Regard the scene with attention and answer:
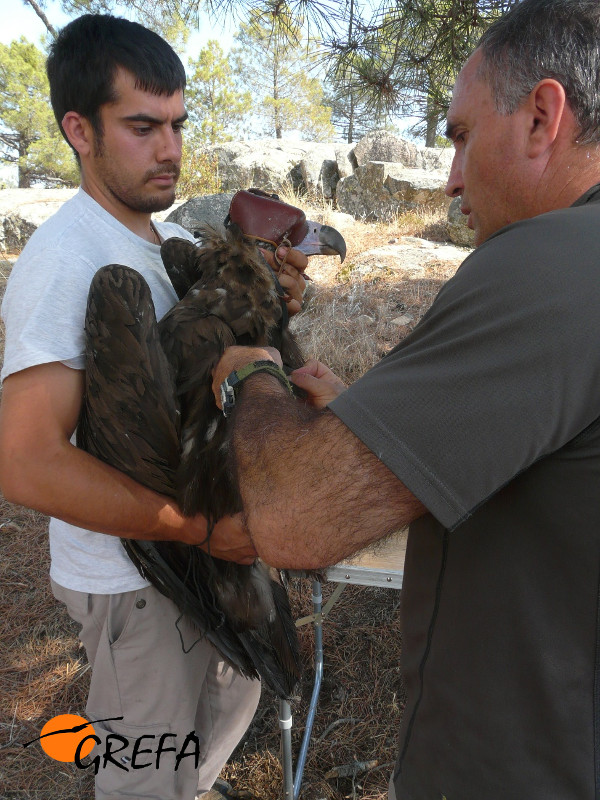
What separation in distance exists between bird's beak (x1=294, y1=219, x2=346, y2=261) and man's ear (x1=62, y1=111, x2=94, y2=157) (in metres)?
0.87

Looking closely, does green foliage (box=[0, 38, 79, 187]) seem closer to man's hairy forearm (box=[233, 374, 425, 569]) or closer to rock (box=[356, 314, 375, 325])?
rock (box=[356, 314, 375, 325])

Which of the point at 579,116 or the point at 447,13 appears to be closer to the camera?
the point at 579,116

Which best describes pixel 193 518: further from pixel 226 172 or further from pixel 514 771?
pixel 226 172

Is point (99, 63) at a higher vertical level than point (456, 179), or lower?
higher

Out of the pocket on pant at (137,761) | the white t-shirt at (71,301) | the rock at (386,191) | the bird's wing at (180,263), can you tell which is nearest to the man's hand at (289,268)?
the bird's wing at (180,263)

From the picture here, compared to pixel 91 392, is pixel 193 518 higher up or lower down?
lower down

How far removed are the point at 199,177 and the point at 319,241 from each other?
46.5ft

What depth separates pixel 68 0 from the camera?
661cm

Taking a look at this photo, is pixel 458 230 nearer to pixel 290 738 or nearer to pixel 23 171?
pixel 290 738

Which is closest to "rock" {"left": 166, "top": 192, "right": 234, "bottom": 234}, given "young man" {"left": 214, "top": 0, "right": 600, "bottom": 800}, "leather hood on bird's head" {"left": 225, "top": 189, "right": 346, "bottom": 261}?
"leather hood on bird's head" {"left": 225, "top": 189, "right": 346, "bottom": 261}

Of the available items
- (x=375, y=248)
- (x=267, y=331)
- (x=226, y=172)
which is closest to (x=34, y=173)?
(x=226, y=172)

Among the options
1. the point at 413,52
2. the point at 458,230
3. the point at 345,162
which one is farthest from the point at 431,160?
the point at 413,52

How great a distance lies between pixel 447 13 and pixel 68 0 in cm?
486

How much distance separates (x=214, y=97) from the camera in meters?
28.7
